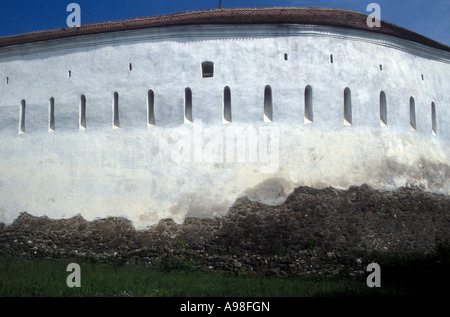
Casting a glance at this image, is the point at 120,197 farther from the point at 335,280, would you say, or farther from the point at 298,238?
the point at 335,280

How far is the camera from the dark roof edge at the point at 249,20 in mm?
14581

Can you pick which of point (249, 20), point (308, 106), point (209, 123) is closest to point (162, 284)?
point (209, 123)

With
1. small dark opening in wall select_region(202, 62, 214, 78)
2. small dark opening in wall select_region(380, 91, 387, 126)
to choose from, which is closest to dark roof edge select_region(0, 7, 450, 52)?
small dark opening in wall select_region(202, 62, 214, 78)

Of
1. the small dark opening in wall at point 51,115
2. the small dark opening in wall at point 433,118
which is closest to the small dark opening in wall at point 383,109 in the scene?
the small dark opening in wall at point 433,118

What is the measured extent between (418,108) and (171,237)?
873cm

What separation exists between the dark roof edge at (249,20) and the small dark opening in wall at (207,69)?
3.98 feet

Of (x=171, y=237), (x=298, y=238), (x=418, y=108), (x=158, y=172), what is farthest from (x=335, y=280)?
(x=418, y=108)

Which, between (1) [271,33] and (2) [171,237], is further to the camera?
(1) [271,33]

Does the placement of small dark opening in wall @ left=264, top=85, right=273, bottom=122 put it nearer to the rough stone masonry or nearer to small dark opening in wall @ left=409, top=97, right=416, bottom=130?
the rough stone masonry

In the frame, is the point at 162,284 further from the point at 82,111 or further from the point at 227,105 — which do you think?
the point at 82,111

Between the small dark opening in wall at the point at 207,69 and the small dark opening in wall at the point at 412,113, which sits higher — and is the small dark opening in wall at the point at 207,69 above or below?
above

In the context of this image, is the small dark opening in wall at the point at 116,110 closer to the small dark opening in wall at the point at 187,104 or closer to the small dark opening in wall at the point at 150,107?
the small dark opening in wall at the point at 150,107
